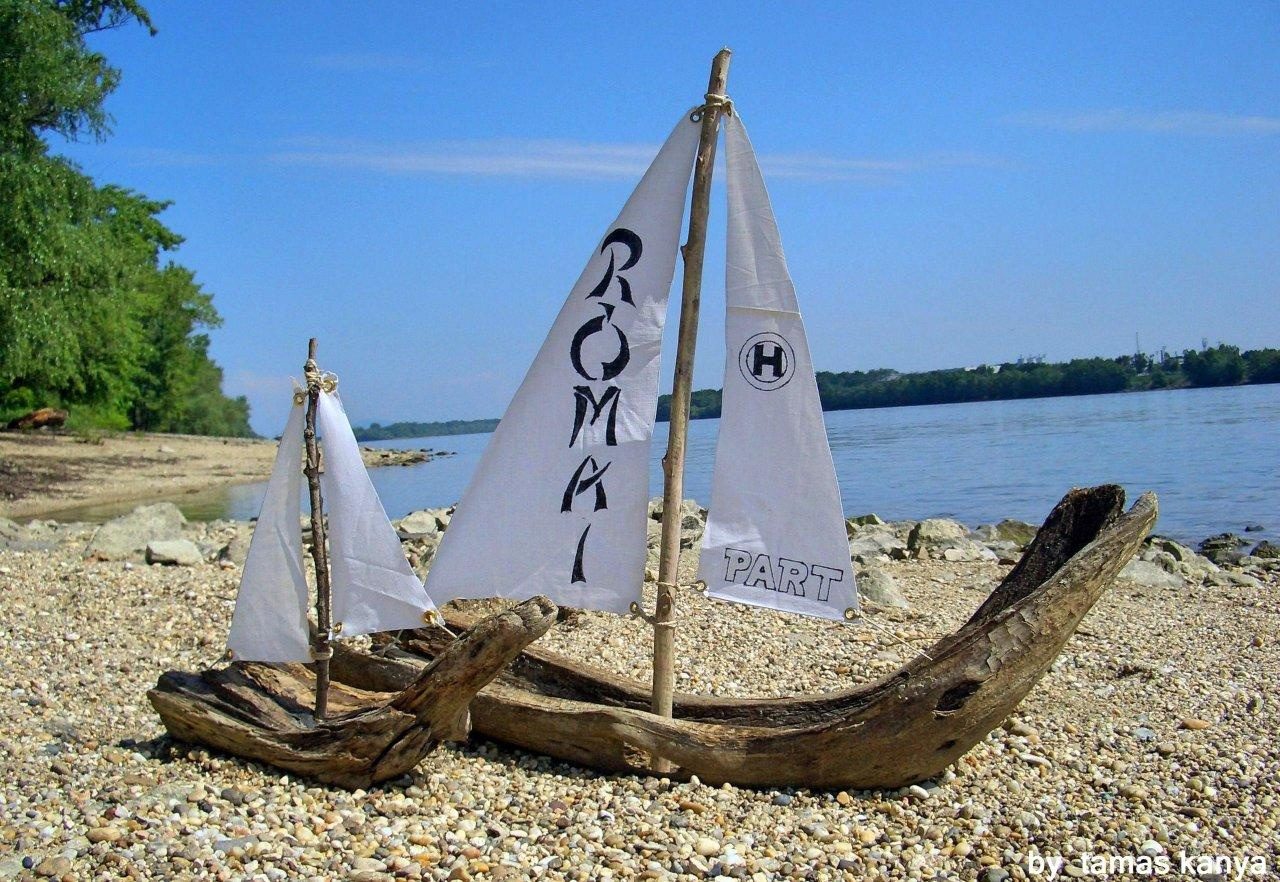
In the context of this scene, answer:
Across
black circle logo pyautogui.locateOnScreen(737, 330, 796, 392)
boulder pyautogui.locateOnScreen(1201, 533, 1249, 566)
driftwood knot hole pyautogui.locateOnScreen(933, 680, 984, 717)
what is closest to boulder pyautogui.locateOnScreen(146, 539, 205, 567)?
black circle logo pyautogui.locateOnScreen(737, 330, 796, 392)

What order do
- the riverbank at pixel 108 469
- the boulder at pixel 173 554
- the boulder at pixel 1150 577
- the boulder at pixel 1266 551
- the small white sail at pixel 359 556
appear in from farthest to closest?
the riverbank at pixel 108 469 < the boulder at pixel 1266 551 < the boulder at pixel 1150 577 < the boulder at pixel 173 554 < the small white sail at pixel 359 556

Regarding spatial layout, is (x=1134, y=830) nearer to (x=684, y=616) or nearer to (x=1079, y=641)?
(x=1079, y=641)

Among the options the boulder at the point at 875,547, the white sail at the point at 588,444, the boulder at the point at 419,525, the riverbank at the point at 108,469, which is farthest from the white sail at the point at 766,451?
the riverbank at the point at 108,469

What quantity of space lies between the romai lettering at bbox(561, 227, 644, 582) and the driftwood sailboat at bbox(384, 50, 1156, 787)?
0.01 metres

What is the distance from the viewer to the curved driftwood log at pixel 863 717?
5.41 meters

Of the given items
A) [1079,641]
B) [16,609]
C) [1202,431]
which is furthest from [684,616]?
[1202,431]

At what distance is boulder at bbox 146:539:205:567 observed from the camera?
12.5 m

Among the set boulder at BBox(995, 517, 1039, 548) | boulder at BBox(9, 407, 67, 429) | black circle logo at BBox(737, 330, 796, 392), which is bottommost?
boulder at BBox(995, 517, 1039, 548)

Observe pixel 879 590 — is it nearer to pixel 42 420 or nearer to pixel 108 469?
pixel 108 469

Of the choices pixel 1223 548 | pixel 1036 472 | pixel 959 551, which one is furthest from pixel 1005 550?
pixel 1036 472

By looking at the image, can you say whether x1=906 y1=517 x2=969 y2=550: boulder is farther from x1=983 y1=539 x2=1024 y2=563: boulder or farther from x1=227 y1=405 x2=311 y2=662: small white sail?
x1=227 y1=405 x2=311 y2=662: small white sail

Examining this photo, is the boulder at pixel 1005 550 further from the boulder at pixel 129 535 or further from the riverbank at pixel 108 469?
the riverbank at pixel 108 469

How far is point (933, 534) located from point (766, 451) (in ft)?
35.8

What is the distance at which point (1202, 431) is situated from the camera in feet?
136
